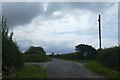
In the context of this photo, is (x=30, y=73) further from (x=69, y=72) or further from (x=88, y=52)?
(x=88, y=52)

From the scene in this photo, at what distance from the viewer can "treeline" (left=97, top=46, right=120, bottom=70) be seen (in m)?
32.1

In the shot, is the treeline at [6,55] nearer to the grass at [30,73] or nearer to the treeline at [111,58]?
the grass at [30,73]

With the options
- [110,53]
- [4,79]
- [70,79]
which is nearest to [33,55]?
[110,53]

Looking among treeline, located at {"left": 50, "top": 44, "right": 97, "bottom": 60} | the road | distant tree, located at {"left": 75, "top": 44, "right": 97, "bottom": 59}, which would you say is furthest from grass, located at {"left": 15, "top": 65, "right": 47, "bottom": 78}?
distant tree, located at {"left": 75, "top": 44, "right": 97, "bottom": 59}

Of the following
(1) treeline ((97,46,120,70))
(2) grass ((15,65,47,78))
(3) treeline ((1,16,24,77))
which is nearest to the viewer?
(3) treeline ((1,16,24,77))

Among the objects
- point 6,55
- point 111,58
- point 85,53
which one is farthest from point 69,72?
point 85,53

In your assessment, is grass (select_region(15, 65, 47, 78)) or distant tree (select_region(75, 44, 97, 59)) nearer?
grass (select_region(15, 65, 47, 78))

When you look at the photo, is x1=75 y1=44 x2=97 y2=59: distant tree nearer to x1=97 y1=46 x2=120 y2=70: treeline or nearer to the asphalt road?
x1=97 y1=46 x2=120 y2=70: treeline

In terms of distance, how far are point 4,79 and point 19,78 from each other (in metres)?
2.37

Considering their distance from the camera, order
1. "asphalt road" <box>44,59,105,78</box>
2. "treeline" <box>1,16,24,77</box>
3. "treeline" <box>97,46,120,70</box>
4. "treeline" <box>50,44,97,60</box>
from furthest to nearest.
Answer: "treeline" <box>50,44,97,60</box>, "treeline" <box>97,46,120,70</box>, "asphalt road" <box>44,59,105,78</box>, "treeline" <box>1,16,24,77</box>

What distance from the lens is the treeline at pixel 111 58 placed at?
3209 centimetres

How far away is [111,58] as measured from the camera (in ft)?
115

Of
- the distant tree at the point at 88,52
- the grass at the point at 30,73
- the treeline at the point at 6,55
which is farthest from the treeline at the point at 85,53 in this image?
the treeline at the point at 6,55

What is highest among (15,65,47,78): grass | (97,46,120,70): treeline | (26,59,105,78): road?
(97,46,120,70): treeline
